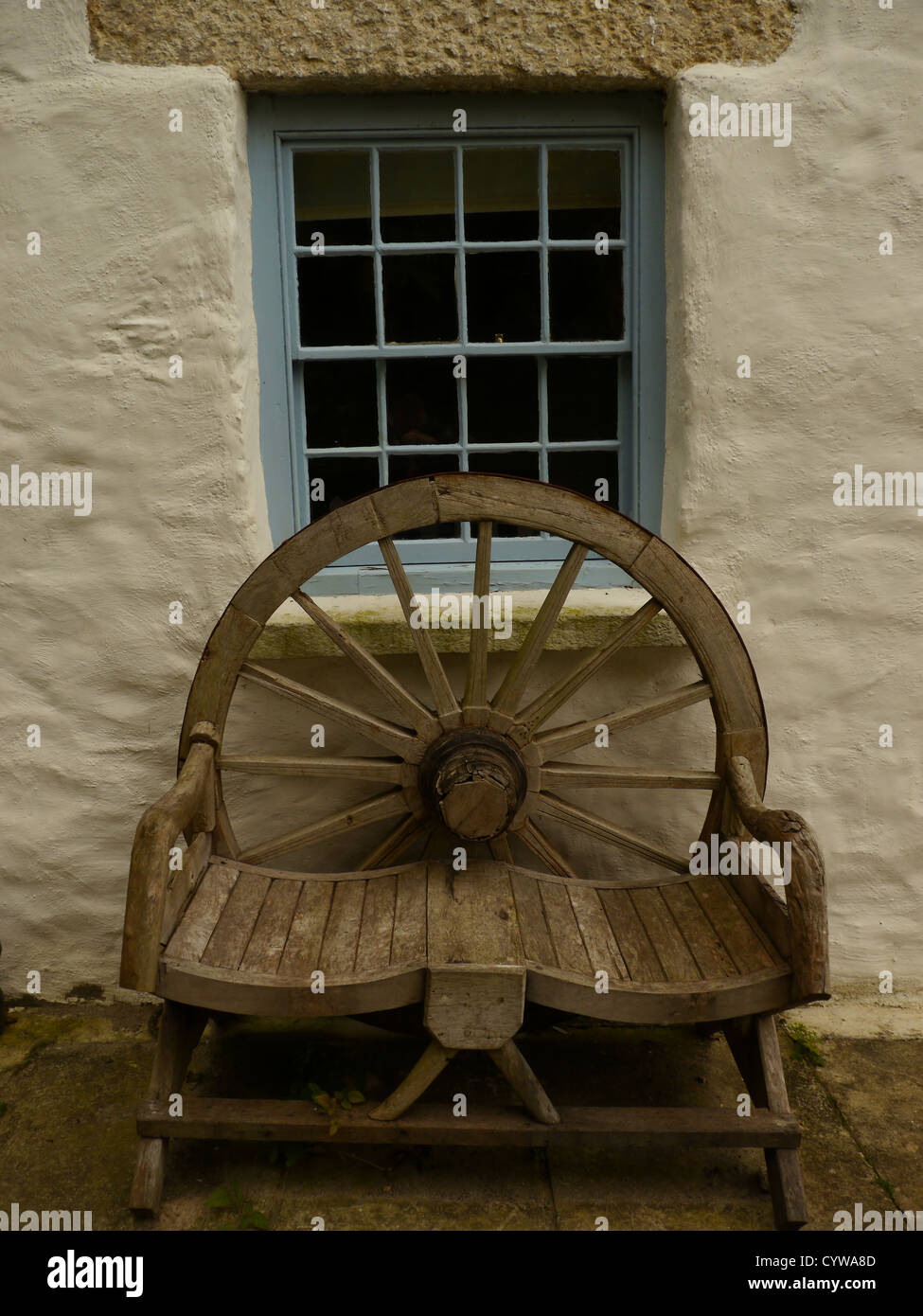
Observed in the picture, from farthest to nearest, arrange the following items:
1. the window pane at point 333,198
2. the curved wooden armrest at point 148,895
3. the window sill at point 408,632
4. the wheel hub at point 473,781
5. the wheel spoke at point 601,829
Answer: the window pane at point 333,198 → the window sill at point 408,632 → the wheel spoke at point 601,829 → the wheel hub at point 473,781 → the curved wooden armrest at point 148,895

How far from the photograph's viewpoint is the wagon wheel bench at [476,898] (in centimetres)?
197

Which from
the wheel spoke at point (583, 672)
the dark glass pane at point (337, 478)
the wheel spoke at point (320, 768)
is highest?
the dark glass pane at point (337, 478)

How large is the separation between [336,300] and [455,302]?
1.11ft

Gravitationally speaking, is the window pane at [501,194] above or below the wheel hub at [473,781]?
above

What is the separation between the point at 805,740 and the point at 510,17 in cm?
205

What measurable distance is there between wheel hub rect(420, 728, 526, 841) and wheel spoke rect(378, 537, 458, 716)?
78mm

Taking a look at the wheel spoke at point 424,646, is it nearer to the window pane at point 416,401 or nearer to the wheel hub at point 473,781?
the wheel hub at point 473,781

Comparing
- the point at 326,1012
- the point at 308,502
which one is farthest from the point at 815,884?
the point at 308,502

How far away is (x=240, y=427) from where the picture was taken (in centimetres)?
259

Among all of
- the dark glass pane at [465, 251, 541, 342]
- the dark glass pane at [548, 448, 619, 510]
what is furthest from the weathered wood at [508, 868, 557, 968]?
the dark glass pane at [465, 251, 541, 342]

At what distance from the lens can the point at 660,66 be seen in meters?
2.51

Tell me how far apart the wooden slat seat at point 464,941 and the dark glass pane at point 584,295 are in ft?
5.02

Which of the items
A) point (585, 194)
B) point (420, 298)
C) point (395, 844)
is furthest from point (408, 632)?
point (585, 194)

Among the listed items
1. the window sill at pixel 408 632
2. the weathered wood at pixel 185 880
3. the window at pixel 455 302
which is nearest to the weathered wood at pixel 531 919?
the window sill at pixel 408 632
